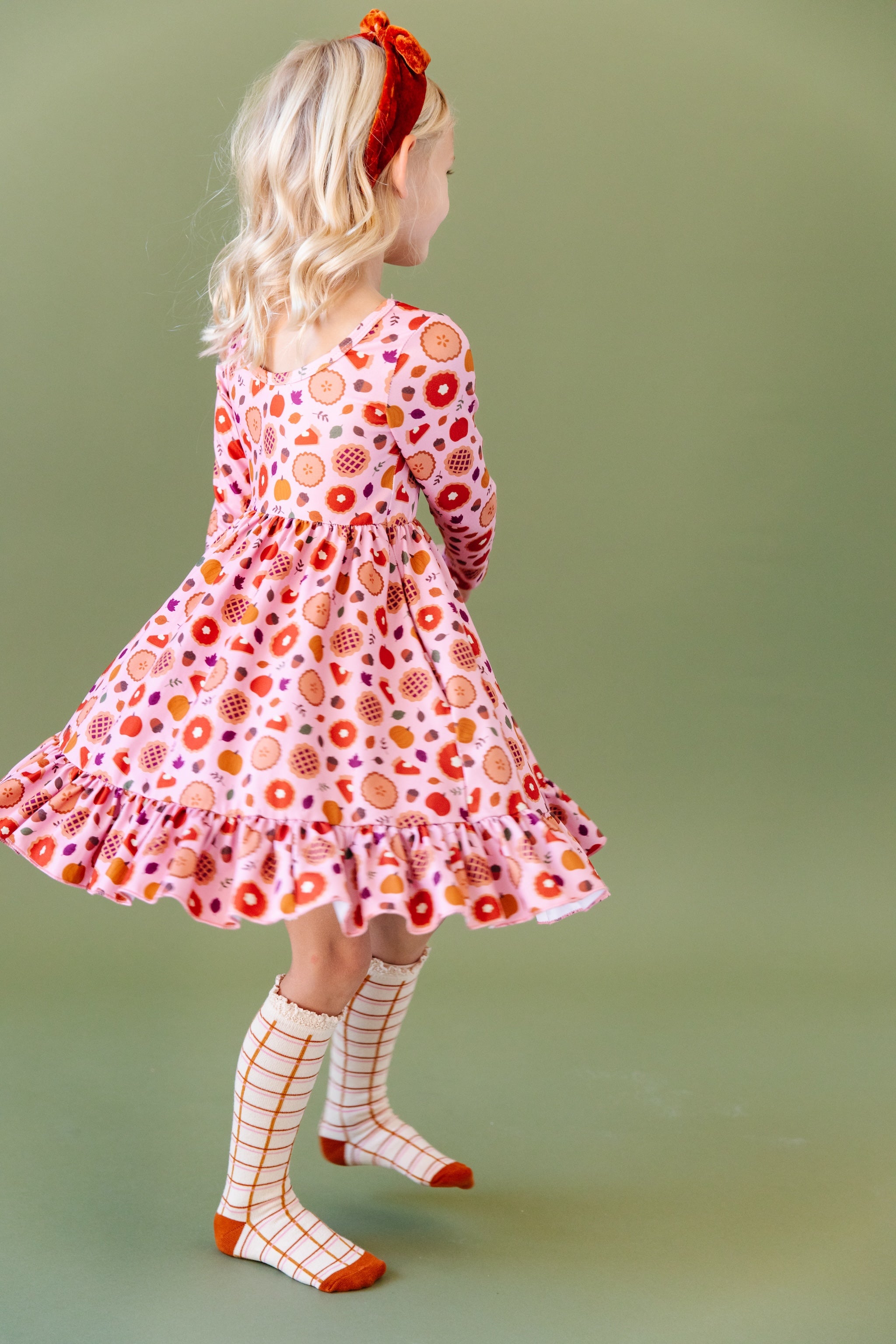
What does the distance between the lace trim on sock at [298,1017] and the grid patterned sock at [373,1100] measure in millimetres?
291

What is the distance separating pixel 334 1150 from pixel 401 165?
1.50m

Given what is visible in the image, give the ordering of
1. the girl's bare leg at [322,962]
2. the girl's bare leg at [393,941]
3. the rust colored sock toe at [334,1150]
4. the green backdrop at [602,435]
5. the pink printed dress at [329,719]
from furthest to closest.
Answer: the green backdrop at [602,435]
the rust colored sock toe at [334,1150]
the girl's bare leg at [393,941]
the girl's bare leg at [322,962]
the pink printed dress at [329,719]

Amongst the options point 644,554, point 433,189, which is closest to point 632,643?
point 644,554

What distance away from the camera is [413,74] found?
6.44 feet

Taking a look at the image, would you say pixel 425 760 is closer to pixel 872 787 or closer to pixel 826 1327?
pixel 826 1327

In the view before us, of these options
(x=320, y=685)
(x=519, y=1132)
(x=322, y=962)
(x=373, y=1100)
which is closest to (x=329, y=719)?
(x=320, y=685)

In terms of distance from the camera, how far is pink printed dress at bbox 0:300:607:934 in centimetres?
175

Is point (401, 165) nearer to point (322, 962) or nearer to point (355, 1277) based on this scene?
point (322, 962)

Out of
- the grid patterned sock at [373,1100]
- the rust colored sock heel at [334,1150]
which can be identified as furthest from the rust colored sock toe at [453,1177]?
the rust colored sock heel at [334,1150]

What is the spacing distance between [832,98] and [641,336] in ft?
2.33

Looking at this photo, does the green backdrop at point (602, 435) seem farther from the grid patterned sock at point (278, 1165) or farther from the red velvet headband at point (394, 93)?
the red velvet headband at point (394, 93)

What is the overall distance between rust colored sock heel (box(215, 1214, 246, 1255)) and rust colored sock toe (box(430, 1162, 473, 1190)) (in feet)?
1.16

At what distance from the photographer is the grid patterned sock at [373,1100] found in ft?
7.24

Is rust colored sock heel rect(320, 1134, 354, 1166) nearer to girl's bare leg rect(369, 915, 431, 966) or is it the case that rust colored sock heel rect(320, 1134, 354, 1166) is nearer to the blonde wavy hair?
girl's bare leg rect(369, 915, 431, 966)
